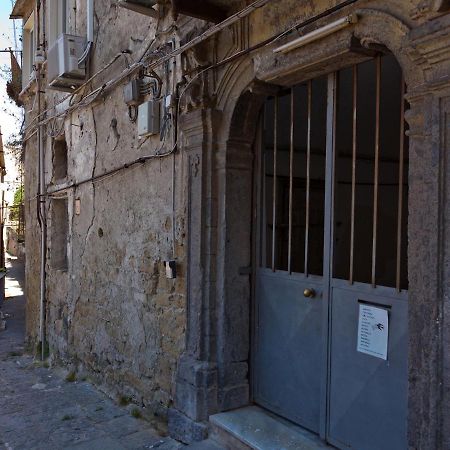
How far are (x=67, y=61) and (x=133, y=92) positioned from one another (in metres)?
1.81

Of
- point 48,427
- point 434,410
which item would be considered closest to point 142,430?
point 48,427

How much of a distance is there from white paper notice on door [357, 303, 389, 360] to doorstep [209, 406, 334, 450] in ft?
2.50

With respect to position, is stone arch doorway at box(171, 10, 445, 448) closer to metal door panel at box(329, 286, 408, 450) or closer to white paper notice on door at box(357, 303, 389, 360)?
metal door panel at box(329, 286, 408, 450)

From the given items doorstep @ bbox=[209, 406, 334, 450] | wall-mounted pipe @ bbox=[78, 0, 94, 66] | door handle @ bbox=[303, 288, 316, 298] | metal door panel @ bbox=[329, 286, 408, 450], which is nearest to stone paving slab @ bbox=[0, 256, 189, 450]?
doorstep @ bbox=[209, 406, 334, 450]

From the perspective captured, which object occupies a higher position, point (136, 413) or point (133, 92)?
point (133, 92)

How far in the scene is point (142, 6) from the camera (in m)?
4.34

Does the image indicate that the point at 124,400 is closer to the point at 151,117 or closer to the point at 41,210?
the point at 151,117

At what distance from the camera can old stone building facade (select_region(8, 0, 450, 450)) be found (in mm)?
2328

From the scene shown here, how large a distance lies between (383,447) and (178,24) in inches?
136

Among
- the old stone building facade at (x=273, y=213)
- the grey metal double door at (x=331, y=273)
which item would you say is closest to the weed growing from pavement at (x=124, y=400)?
the old stone building facade at (x=273, y=213)

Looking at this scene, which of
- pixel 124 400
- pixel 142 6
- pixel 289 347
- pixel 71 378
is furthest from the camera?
pixel 71 378

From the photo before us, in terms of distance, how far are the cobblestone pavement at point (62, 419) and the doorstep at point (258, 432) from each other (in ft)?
0.58

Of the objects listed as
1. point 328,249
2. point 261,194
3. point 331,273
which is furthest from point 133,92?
point 331,273

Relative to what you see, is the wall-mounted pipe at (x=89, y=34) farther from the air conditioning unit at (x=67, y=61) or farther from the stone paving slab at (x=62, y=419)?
the stone paving slab at (x=62, y=419)
